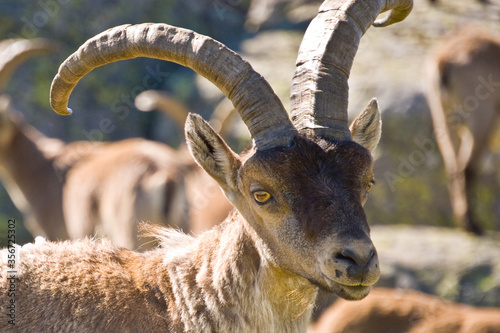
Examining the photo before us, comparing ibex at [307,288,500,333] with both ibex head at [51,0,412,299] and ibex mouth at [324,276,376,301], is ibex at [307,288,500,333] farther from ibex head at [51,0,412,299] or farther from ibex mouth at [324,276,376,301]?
ibex mouth at [324,276,376,301]

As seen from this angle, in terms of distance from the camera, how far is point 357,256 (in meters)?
4.18

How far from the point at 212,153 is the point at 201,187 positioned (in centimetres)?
642

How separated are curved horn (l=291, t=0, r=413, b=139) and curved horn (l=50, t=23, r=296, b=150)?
0.82 feet

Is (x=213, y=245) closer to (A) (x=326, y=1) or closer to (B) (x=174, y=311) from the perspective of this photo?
(B) (x=174, y=311)

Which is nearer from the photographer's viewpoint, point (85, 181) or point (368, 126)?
point (368, 126)

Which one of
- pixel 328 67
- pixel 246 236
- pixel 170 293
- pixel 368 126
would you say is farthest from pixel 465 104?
pixel 170 293

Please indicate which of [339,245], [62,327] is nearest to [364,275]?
[339,245]

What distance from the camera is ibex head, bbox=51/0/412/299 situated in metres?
4.38

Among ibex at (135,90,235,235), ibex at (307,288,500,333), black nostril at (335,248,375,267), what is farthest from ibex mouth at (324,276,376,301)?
ibex at (307,288,500,333)

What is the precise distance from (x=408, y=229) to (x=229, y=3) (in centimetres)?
973

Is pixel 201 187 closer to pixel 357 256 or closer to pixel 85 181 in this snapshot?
pixel 85 181

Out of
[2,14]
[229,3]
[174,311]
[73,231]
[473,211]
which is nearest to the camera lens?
[174,311]

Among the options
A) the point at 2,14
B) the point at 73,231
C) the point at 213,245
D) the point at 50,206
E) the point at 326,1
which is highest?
the point at 2,14

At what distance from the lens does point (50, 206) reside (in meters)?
12.8
